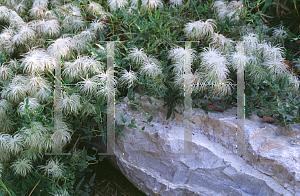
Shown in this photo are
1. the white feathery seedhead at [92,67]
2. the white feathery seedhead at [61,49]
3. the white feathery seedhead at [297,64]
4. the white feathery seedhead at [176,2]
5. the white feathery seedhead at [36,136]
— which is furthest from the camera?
the white feathery seedhead at [176,2]

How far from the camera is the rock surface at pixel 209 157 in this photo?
47.8 inches

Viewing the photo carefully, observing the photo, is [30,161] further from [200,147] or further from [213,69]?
[213,69]

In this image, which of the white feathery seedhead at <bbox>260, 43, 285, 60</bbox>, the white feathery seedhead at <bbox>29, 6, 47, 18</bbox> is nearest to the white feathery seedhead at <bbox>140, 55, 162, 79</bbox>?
the white feathery seedhead at <bbox>260, 43, 285, 60</bbox>

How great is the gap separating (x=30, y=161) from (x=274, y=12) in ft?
7.35

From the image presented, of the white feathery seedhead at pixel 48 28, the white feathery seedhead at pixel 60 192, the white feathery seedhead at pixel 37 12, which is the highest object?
the white feathery seedhead at pixel 37 12

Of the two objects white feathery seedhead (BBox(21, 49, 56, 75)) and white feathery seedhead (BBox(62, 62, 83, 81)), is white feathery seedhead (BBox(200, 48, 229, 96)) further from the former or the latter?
white feathery seedhead (BBox(21, 49, 56, 75))

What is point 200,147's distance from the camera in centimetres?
131

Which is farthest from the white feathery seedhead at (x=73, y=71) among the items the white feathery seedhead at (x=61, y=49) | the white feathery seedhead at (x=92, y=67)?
the white feathery seedhead at (x=61, y=49)

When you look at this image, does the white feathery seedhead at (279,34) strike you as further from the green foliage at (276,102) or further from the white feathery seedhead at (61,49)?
the white feathery seedhead at (61,49)

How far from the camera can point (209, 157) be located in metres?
1.30

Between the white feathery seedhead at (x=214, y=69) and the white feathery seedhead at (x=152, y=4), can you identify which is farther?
the white feathery seedhead at (x=152, y=4)

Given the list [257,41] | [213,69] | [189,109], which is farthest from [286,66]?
[189,109]

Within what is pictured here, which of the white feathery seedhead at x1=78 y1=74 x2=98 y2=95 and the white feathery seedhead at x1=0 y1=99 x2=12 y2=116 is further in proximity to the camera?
the white feathery seedhead at x1=0 y1=99 x2=12 y2=116

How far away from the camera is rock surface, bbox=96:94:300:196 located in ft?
3.99
